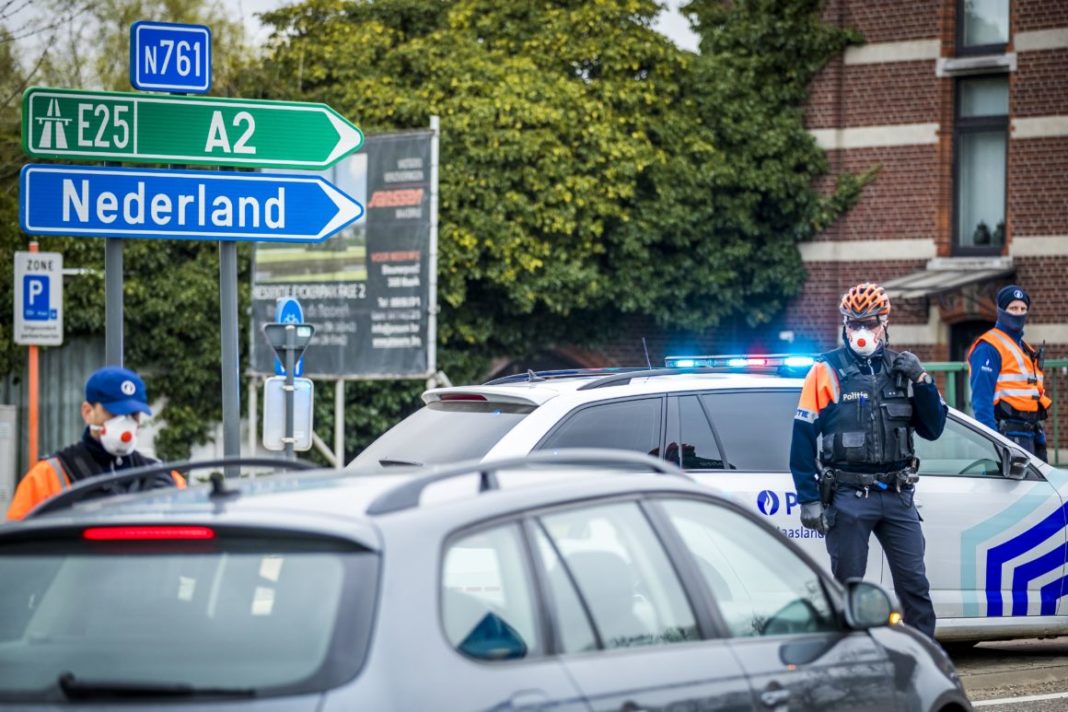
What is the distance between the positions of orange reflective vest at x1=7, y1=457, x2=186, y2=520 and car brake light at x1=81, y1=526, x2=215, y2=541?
179cm

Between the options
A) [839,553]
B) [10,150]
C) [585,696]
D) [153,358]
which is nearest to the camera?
[585,696]

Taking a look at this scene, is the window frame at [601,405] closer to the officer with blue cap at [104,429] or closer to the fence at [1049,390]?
the officer with blue cap at [104,429]

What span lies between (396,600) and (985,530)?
250 inches

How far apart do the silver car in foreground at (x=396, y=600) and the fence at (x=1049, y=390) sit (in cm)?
1315

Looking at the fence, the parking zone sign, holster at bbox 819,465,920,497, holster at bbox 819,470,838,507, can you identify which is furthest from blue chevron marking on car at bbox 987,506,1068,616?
the parking zone sign

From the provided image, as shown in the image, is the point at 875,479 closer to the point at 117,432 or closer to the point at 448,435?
the point at 448,435

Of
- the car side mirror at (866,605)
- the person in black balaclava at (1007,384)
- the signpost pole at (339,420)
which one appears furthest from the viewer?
the signpost pole at (339,420)

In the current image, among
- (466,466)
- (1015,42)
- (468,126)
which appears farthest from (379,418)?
(466,466)

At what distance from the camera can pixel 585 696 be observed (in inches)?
142

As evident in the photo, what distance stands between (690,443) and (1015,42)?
59.7ft

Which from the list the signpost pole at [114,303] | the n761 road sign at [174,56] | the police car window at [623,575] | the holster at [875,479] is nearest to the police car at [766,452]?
the holster at [875,479]

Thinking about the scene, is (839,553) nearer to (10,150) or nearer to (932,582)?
(932,582)

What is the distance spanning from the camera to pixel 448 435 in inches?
313

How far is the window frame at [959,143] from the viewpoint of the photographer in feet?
82.8
